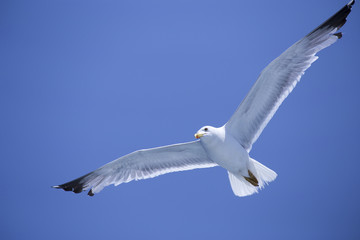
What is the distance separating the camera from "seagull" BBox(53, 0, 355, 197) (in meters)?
4.95

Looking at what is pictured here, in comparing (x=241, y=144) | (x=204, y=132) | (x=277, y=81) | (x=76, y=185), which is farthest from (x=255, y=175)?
(x=76, y=185)

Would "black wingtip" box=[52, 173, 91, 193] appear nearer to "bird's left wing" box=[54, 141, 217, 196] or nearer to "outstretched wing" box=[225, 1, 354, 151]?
"bird's left wing" box=[54, 141, 217, 196]

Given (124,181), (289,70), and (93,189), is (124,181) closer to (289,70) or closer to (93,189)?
(93,189)

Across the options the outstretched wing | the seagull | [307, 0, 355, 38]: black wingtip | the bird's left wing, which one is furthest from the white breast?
[307, 0, 355, 38]: black wingtip

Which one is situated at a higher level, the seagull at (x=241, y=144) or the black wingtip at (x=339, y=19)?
the black wingtip at (x=339, y=19)

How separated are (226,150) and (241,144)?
1.37ft

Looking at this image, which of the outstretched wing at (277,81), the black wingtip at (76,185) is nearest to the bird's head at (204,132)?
the outstretched wing at (277,81)

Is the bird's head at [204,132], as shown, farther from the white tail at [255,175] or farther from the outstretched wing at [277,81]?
the white tail at [255,175]

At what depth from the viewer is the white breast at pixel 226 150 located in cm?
516

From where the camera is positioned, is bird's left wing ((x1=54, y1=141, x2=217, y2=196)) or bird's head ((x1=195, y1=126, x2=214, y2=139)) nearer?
bird's head ((x1=195, y1=126, x2=214, y2=139))

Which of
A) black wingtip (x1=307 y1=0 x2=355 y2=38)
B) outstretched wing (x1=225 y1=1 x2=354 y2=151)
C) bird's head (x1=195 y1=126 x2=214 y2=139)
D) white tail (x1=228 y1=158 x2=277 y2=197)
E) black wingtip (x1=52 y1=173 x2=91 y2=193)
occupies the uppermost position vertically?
black wingtip (x1=307 y1=0 x2=355 y2=38)

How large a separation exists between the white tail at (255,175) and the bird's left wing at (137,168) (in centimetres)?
42

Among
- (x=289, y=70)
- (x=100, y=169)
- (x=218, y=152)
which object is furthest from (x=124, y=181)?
(x=289, y=70)

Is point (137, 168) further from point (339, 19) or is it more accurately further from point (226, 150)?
point (339, 19)
